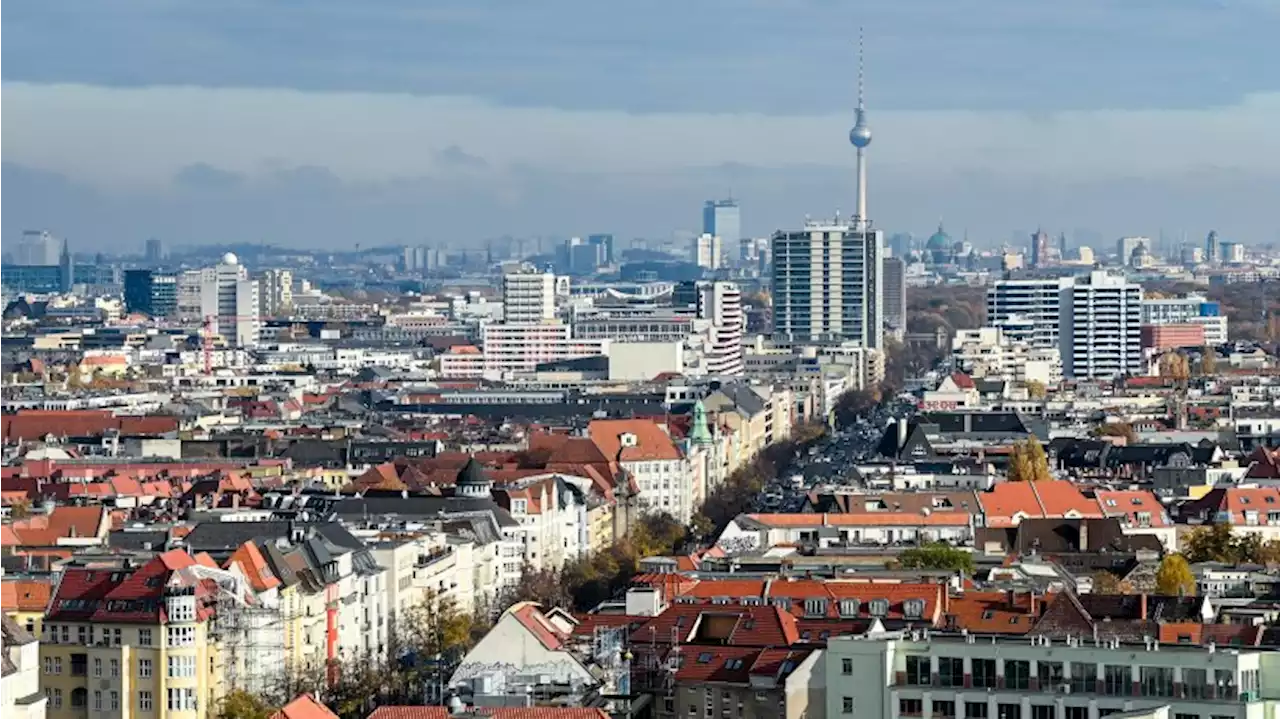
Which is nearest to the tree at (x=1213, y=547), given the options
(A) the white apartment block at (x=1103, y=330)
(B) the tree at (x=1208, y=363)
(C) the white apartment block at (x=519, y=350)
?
(B) the tree at (x=1208, y=363)

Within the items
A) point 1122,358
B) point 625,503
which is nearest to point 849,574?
point 625,503

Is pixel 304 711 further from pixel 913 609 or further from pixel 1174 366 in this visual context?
pixel 1174 366

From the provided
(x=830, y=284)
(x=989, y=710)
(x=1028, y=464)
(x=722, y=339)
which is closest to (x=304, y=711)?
(x=989, y=710)

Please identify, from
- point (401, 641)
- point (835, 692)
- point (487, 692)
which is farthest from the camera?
point (401, 641)

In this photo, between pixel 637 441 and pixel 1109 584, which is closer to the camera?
pixel 1109 584

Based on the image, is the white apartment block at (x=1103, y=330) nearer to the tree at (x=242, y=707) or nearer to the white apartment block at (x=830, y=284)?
the white apartment block at (x=830, y=284)

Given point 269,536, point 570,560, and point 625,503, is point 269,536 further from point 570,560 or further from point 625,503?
point 625,503

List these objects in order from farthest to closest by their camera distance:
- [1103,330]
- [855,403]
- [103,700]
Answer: [1103,330]
[855,403]
[103,700]
